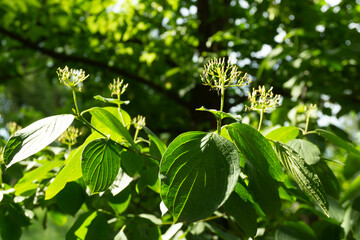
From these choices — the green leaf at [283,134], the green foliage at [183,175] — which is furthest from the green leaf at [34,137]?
the green leaf at [283,134]

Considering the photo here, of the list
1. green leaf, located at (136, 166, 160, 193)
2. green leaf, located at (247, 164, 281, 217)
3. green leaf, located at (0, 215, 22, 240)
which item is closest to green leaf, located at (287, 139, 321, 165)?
green leaf, located at (247, 164, 281, 217)

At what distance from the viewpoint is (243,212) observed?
0.48 m

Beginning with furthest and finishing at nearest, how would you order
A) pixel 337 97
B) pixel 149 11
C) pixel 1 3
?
pixel 149 11 < pixel 1 3 < pixel 337 97

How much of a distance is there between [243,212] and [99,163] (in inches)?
8.8

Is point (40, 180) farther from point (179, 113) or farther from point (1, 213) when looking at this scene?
point (179, 113)

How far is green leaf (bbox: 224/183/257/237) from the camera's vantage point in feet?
1.54

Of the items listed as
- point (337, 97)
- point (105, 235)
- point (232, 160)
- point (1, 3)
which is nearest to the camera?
point (232, 160)

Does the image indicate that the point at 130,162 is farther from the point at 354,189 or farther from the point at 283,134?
the point at 354,189

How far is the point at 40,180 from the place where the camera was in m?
0.72

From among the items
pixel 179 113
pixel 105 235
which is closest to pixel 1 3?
pixel 179 113

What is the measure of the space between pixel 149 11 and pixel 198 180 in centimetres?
183

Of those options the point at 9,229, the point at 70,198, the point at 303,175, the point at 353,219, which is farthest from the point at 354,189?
the point at 9,229

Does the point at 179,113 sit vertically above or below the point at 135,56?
below

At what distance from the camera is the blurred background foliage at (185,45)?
1718mm
